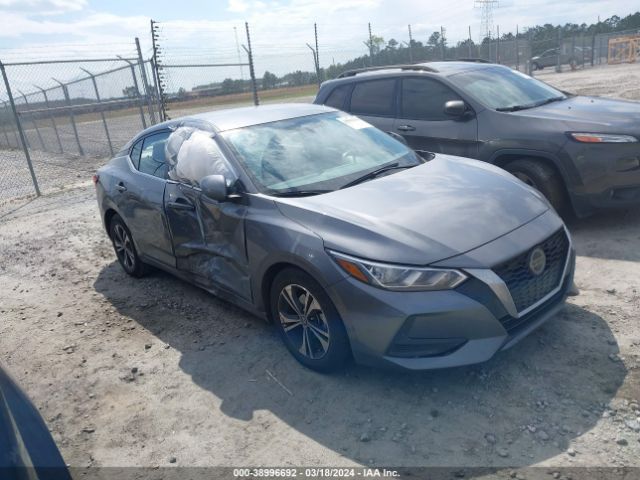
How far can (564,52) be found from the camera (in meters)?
34.8

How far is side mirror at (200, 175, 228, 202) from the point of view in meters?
3.59

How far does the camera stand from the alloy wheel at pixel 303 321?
3230 millimetres

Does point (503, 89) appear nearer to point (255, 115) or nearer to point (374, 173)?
point (374, 173)

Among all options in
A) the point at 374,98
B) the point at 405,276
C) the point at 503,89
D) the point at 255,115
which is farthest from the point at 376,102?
the point at 405,276

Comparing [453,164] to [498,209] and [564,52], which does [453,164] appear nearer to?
[498,209]

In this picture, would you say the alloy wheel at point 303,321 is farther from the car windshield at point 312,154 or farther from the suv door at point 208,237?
the car windshield at point 312,154

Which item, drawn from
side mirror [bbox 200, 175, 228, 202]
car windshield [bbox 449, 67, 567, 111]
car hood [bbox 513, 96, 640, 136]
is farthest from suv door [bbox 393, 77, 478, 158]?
side mirror [bbox 200, 175, 228, 202]

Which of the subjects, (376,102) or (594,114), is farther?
(376,102)

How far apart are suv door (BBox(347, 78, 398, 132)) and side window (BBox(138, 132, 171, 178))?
8.93 ft

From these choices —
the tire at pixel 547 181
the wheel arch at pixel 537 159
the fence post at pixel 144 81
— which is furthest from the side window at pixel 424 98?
the fence post at pixel 144 81

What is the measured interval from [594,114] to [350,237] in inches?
139

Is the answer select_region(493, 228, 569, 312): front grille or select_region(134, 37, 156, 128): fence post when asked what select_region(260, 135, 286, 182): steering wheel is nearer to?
select_region(493, 228, 569, 312): front grille

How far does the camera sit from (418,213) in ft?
10.3

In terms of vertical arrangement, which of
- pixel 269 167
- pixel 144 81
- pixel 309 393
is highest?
pixel 144 81
